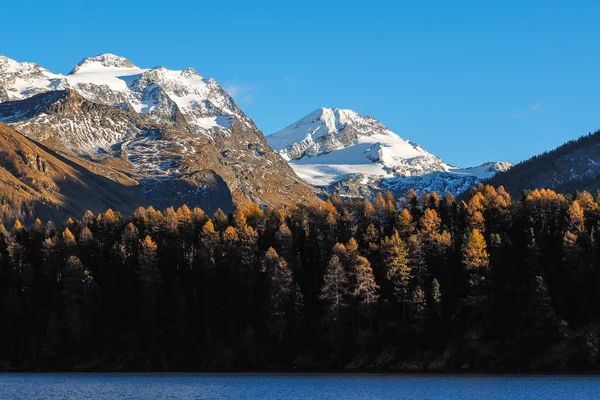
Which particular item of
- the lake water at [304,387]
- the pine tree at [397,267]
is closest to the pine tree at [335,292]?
the pine tree at [397,267]

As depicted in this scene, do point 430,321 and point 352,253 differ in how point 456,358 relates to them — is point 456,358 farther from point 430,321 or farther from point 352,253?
point 352,253

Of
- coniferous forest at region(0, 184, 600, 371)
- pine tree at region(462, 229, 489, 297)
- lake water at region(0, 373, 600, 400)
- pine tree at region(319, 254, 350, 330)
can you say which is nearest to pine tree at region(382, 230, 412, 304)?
coniferous forest at region(0, 184, 600, 371)

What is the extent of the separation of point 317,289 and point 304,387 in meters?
49.6

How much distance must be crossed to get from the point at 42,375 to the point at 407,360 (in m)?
61.4

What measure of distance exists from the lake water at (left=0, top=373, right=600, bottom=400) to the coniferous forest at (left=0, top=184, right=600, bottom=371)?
1472 centimetres

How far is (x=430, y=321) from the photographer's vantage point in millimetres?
142875

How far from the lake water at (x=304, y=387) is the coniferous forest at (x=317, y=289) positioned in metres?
14.7

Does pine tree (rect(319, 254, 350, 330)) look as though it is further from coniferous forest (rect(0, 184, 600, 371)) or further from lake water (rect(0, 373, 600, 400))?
lake water (rect(0, 373, 600, 400))

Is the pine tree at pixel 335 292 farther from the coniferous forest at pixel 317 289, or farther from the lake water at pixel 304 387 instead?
the lake water at pixel 304 387

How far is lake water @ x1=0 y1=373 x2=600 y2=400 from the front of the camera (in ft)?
327

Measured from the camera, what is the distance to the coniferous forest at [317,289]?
139875 mm

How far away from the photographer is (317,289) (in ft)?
527

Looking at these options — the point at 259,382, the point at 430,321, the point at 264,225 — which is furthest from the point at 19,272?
the point at 430,321

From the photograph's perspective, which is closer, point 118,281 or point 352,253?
point 352,253
